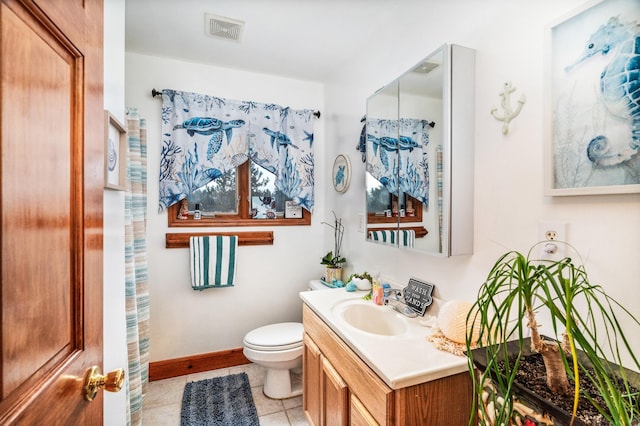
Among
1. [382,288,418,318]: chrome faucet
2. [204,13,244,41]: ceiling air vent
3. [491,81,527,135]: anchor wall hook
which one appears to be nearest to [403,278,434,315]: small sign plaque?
[382,288,418,318]: chrome faucet

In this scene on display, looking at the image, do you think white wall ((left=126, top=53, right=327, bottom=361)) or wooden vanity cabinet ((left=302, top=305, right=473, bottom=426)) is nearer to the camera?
wooden vanity cabinet ((left=302, top=305, right=473, bottom=426))

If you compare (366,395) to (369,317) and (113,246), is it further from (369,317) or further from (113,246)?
(113,246)

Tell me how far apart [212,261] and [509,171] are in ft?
6.67

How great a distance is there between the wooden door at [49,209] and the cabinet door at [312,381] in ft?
3.20

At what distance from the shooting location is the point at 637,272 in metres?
0.76

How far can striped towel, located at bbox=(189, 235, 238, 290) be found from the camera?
2.28 meters

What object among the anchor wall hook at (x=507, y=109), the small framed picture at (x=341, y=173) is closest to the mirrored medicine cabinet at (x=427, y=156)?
the anchor wall hook at (x=507, y=109)

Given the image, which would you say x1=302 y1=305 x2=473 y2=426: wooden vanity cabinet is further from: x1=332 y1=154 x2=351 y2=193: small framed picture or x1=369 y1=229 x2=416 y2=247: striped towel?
x1=332 y1=154 x2=351 y2=193: small framed picture

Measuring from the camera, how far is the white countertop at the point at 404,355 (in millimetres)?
916

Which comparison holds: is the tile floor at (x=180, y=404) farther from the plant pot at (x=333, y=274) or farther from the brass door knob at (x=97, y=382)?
the brass door knob at (x=97, y=382)

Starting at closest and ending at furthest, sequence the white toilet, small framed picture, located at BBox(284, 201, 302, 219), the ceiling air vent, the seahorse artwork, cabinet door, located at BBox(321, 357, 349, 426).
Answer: the seahorse artwork → cabinet door, located at BBox(321, 357, 349, 426) → the ceiling air vent → the white toilet → small framed picture, located at BBox(284, 201, 302, 219)

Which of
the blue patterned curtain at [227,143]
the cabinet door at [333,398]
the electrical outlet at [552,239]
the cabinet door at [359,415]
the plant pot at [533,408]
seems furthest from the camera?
the blue patterned curtain at [227,143]

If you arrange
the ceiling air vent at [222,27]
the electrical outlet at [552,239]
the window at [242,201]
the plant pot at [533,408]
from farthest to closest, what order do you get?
1. the window at [242,201]
2. the ceiling air vent at [222,27]
3. the electrical outlet at [552,239]
4. the plant pot at [533,408]

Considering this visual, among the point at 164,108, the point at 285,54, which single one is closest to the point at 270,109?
the point at 285,54
